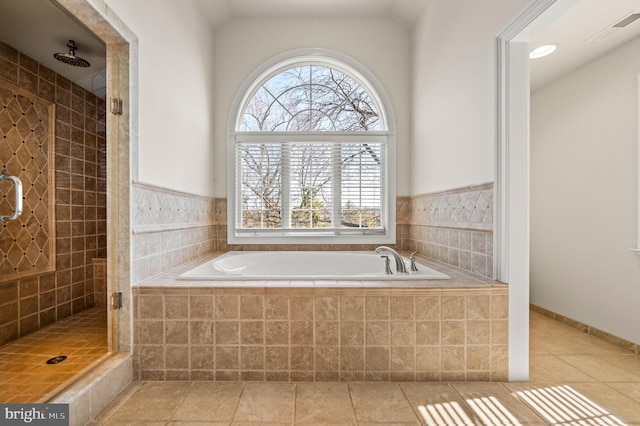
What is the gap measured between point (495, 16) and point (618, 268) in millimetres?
1881

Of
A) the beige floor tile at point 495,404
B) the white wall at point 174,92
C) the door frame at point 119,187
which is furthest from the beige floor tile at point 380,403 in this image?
the white wall at point 174,92

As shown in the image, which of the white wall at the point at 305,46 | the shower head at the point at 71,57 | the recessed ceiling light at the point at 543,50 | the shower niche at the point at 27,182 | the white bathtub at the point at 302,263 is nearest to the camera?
the shower niche at the point at 27,182

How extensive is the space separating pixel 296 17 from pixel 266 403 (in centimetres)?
311

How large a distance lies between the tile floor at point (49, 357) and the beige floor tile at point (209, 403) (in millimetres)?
487

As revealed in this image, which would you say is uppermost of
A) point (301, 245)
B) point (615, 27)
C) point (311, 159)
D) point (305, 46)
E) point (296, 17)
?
point (296, 17)

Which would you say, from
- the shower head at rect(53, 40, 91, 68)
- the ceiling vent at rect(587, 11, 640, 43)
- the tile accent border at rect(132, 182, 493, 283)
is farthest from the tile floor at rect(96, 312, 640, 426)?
the shower head at rect(53, 40, 91, 68)

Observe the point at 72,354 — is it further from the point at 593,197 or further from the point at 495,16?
the point at 593,197

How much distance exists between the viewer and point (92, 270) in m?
2.85

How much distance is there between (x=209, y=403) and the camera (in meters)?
1.59

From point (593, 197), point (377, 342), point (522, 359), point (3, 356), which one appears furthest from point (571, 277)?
point (3, 356)

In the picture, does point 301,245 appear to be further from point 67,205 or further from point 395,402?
point 67,205

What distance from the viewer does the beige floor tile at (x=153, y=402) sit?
1484 mm

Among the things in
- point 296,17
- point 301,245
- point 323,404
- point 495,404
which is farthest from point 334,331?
point 296,17

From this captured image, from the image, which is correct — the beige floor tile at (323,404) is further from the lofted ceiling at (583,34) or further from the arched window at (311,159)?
the lofted ceiling at (583,34)
